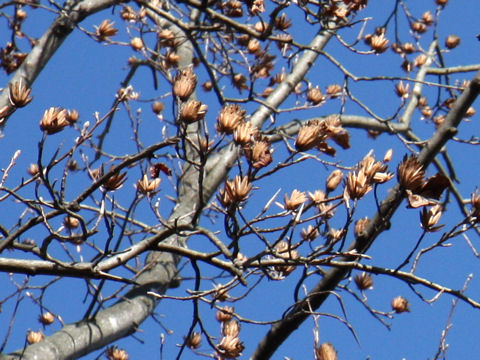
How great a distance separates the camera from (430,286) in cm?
242

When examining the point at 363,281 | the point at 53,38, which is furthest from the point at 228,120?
the point at 53,38

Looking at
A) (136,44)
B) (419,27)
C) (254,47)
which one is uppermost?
(419,27)

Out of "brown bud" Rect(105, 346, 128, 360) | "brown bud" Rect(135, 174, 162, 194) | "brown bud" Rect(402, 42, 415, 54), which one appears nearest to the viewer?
"brown bud" Rect(135, 174, 162, 194)

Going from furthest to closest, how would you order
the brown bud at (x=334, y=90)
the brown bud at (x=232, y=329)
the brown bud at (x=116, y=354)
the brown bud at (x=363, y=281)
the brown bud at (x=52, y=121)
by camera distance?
the brown bud at (x=334, y=90), the brown bud at (x=116, y=354), the brown bud at (x=363, y=281), the brown bud at (x=232, y=329), the brown bud at (x=52, y=121)

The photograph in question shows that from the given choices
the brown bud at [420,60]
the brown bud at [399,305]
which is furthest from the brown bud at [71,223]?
the brown bud at [420,60]

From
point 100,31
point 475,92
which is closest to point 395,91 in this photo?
point 100,31

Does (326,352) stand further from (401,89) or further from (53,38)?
(401,89)

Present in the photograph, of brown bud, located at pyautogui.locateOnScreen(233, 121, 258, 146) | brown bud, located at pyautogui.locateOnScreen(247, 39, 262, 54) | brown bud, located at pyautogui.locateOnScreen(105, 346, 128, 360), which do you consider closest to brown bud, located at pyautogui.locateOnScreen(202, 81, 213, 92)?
brown bud, located at pyautogui.locateOnScreen(247, 39, 262, 54)

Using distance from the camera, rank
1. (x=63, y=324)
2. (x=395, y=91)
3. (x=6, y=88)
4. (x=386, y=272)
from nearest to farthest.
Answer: (x=386, y=272)
(x=6, y=88)
(x=63, y=324)
(x=395, y=91)

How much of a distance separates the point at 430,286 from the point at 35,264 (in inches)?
47.2

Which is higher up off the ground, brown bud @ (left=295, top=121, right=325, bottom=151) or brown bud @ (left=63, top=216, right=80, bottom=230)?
brown bud @ (left=63, top=216, right=80, bottom=230)

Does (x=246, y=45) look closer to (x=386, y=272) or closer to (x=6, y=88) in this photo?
(x=6, y=88)

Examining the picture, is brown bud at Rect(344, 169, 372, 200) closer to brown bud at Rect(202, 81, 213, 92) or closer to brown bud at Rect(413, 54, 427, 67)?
brown bud at Rect(413, 54, 427, 67)

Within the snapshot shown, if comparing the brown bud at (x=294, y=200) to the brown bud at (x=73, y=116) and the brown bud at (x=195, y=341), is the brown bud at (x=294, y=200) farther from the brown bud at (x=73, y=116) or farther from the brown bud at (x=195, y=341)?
the brown bud at (x=73, y=116)
